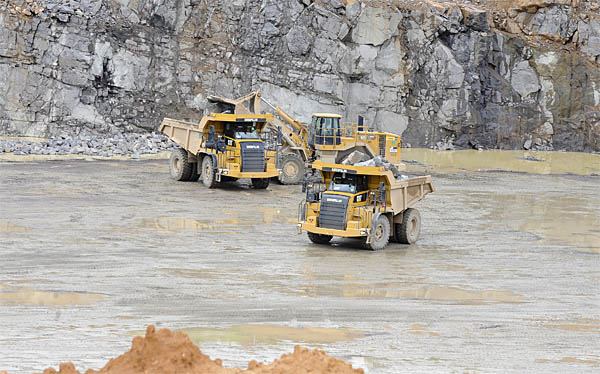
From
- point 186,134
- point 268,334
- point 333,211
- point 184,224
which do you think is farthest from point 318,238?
point 186,134

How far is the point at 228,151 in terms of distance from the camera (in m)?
24.3

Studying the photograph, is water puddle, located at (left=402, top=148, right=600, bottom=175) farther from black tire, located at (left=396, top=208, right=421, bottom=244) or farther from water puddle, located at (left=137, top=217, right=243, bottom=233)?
black tire, located at (left=396, top=208, right=421, bottom=244)

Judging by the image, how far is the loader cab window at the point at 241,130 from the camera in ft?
81.0

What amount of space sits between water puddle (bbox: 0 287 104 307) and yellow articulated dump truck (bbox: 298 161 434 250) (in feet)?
18.3

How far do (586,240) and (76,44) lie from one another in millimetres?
26328

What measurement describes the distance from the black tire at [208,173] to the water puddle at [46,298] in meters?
13.0

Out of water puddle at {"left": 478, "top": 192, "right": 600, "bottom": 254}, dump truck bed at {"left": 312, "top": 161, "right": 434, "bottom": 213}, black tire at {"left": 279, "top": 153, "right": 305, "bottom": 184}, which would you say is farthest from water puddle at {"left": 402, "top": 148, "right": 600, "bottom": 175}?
dump truck bed at {"left": 312, "top": 161, "right": 434, "bottom": 213}

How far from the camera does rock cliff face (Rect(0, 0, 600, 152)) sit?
37156mm

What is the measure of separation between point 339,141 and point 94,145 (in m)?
11.7

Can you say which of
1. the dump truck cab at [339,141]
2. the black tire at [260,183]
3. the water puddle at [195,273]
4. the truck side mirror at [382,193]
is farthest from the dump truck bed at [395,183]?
the dump truck cab at [339,141]

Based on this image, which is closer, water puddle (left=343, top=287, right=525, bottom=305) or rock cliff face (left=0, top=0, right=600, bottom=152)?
water puddle (left=343, top=287, right=525, bottom=305)

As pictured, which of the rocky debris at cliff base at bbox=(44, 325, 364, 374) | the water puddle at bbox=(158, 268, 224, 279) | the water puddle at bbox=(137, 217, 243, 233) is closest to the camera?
the rocky debris at cliff base at bbox=(44, 325, 364, 374)

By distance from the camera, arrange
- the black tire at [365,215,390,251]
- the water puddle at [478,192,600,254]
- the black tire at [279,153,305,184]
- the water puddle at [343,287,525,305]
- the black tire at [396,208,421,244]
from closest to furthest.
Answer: the water puddle at [343,287,525,305] < the black tire at [365,215,390,251] < the black tire at [396,208,421,244] < the water puddle at [478,192,600,254] < the black tire at [279,153,305,184]

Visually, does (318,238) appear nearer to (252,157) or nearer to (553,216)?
(252,157)
